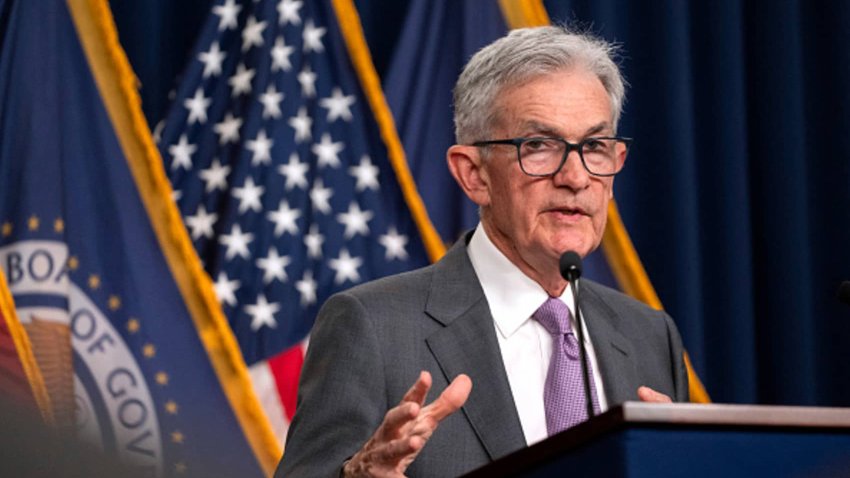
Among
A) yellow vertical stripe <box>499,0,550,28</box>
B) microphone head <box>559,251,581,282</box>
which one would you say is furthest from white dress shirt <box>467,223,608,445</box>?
yellow vertical stripe <box>499,0,550,28</box>

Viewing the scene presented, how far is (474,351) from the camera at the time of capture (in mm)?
2250

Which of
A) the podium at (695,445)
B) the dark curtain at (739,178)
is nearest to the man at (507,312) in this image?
the podium at (695,445)

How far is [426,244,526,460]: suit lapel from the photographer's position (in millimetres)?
2160

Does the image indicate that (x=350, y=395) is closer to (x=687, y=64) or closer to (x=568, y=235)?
(x=568, y=235)

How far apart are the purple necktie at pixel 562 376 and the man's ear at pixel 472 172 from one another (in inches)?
9.5

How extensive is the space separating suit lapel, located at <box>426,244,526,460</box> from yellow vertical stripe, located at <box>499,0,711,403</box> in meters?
1.54

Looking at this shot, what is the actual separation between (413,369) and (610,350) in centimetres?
42

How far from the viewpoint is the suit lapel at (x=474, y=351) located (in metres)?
2.16

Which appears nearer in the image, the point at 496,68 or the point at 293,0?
the point at 496,68

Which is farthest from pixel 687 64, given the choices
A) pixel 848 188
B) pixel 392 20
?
pixel 392 20

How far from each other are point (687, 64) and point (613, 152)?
1685 millimetres

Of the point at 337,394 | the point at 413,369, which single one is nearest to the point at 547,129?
the point at 413,369

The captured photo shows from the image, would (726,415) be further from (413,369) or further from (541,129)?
(541,129)

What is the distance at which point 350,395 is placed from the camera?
212cm
